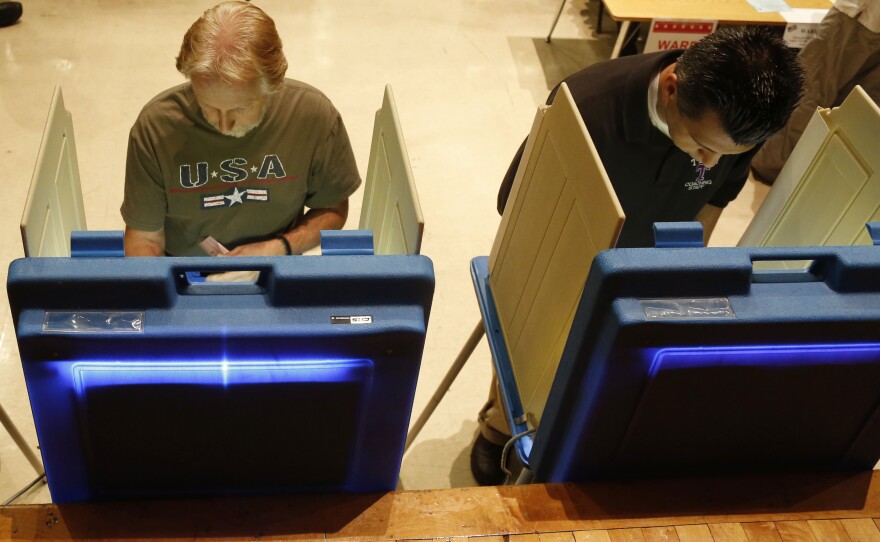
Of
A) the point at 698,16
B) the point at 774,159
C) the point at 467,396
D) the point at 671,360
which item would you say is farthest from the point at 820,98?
the point at 671,360

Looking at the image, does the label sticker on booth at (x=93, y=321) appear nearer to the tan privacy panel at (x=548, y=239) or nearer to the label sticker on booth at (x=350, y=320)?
the label sticker on booth at (x=350, y=320)

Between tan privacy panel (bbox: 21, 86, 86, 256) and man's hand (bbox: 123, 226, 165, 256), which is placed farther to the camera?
man's hand (bbox: 123, 226, 165, 256)

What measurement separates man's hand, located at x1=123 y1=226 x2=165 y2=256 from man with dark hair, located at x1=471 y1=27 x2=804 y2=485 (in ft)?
2.69

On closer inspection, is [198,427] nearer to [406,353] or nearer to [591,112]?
[406,353]

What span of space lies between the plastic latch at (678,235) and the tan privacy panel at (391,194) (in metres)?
0.34

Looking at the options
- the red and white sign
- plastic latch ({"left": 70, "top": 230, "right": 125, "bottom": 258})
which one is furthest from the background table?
plastic latch ({"left": 70, "top": 230, "right": 125, "bottom": 258})

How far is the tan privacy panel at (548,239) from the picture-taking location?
1.27 meters

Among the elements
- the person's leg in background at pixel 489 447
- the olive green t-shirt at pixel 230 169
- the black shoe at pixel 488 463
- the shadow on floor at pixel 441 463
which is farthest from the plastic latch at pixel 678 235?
the shadow on floor at pixel 441 463

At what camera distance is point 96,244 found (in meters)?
1.02

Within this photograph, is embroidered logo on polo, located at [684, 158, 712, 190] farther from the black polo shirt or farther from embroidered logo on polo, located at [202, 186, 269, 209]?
embroidered logo on polo, located at [202, 186, 269, 209]

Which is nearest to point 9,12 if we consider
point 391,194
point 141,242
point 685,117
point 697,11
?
point 141,242

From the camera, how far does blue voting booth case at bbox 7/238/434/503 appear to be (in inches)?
37.9

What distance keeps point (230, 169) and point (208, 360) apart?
0.89 meters

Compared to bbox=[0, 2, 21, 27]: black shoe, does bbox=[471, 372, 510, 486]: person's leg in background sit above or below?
above
